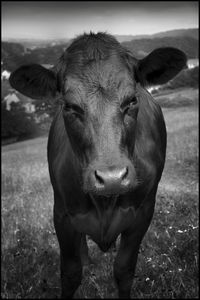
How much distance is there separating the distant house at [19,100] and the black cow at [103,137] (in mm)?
23164

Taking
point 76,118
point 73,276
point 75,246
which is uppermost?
point 76,118

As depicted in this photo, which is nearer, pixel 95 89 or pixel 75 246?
pixel 95 89

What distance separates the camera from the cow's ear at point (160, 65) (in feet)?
10.1

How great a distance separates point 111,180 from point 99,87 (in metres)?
0.74

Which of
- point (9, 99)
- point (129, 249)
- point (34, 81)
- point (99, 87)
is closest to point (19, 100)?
point (9, 99)

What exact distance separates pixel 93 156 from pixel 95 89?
0.49m

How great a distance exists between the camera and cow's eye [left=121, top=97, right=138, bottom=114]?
299 centimetres

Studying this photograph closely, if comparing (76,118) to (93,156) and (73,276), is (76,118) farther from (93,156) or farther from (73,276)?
(73,276)

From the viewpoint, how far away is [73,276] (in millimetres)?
4352

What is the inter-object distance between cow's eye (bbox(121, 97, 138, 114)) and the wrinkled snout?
1.65ft

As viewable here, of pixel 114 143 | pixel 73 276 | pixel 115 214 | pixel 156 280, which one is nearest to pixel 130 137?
pixel 114 143

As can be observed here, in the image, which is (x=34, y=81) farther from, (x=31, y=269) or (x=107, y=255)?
(x=31, y=269)

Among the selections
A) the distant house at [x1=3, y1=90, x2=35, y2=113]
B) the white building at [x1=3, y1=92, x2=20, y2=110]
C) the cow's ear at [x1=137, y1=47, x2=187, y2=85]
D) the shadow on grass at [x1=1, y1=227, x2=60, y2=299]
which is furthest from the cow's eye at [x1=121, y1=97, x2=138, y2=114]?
the white building at [x1=3, y1=92, x2=20, y2=110]

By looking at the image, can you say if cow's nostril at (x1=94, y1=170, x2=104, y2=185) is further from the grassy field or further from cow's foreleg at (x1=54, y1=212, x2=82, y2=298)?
the grassy field
